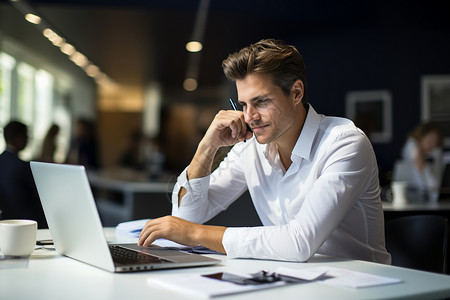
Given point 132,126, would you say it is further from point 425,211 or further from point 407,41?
point 425,211

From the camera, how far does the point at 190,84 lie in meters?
15.9

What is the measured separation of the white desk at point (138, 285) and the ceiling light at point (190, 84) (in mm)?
13379

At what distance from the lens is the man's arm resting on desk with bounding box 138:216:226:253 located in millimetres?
1695

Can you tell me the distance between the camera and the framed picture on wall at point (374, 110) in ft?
26.0

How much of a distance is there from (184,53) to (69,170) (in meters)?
9.06

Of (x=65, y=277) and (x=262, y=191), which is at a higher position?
(x=262, y=191)

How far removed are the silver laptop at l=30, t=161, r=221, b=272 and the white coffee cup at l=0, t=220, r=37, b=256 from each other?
84 mm

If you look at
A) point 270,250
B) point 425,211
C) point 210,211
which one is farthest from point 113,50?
point 270,250

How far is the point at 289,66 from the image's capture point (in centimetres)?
203

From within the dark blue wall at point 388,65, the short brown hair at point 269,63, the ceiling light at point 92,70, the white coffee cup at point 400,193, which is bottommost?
the white coffee cup at point 400,193

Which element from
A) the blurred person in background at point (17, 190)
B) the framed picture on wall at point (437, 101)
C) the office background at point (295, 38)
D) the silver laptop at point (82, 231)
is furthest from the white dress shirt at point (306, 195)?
the framed picture on wall at point (437, 101)

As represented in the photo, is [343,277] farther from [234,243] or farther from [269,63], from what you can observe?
[269,63]

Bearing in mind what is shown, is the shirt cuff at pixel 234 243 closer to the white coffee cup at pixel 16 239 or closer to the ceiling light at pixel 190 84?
the white coffee cup at pixel 16 239

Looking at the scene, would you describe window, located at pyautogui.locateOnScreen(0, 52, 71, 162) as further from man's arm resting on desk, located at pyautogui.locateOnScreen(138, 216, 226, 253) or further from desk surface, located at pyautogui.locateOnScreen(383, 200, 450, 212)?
man's arm resting on desk, located at pyautogui.locateOnScreen(138, 216, 226, 253)
